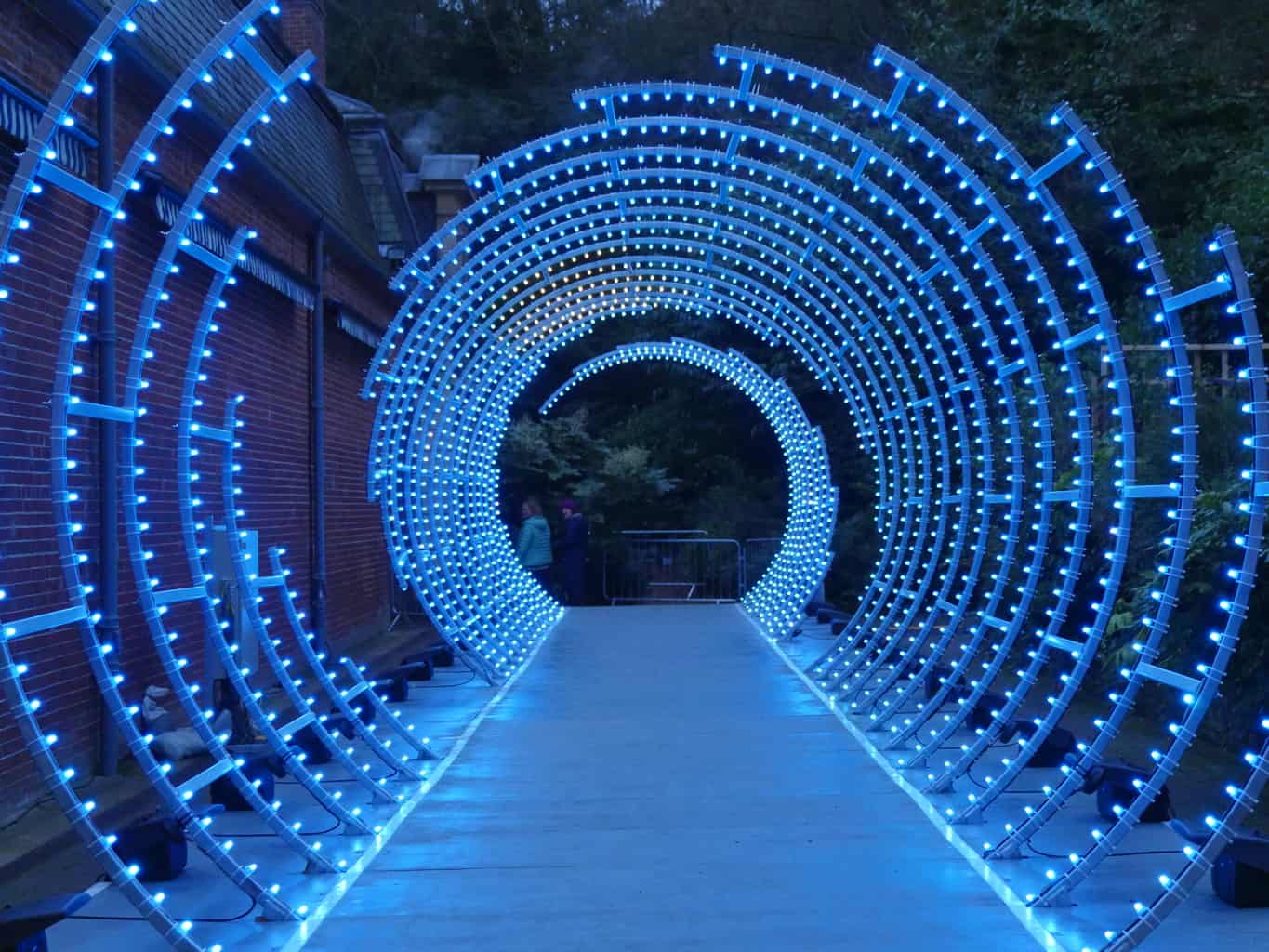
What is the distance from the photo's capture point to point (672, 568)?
22.5 metres

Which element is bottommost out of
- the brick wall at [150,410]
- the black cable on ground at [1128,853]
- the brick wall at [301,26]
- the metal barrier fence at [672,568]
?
the black cable on ground at [1128,853]

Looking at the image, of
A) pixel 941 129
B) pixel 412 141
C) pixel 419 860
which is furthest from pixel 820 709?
pixel 412 141

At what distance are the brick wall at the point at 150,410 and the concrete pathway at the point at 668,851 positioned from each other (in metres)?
2.10

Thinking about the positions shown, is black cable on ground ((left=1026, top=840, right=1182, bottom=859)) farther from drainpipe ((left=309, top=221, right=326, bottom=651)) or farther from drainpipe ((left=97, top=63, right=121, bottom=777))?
drainpipe ((left=309, top=221, right=326, bottom=651))

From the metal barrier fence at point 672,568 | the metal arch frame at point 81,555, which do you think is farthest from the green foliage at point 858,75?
the metal arch frame at point 81,555

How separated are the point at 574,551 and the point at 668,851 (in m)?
14.5

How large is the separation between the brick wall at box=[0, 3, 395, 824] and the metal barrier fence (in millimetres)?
7725

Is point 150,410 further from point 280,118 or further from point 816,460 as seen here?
point 816,460

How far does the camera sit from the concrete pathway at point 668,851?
480cm

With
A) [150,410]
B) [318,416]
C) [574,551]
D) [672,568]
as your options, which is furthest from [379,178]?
[150,410]

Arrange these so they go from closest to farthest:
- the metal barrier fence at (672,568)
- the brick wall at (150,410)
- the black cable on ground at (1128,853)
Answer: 1. the black cable on ground at (1128,853)
2. the brick wall at (150,410)
3. the metal barrier fence at (672,568)

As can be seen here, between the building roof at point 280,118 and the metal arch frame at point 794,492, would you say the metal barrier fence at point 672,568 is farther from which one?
the building roof at point 280,118

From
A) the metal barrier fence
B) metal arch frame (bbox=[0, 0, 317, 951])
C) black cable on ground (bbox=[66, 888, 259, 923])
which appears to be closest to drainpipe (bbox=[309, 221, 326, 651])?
black cable on ground (bbox=[66, 888, 259, 923])

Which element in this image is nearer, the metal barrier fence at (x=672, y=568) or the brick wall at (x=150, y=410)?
the brick wall at (x=150, y=410)
